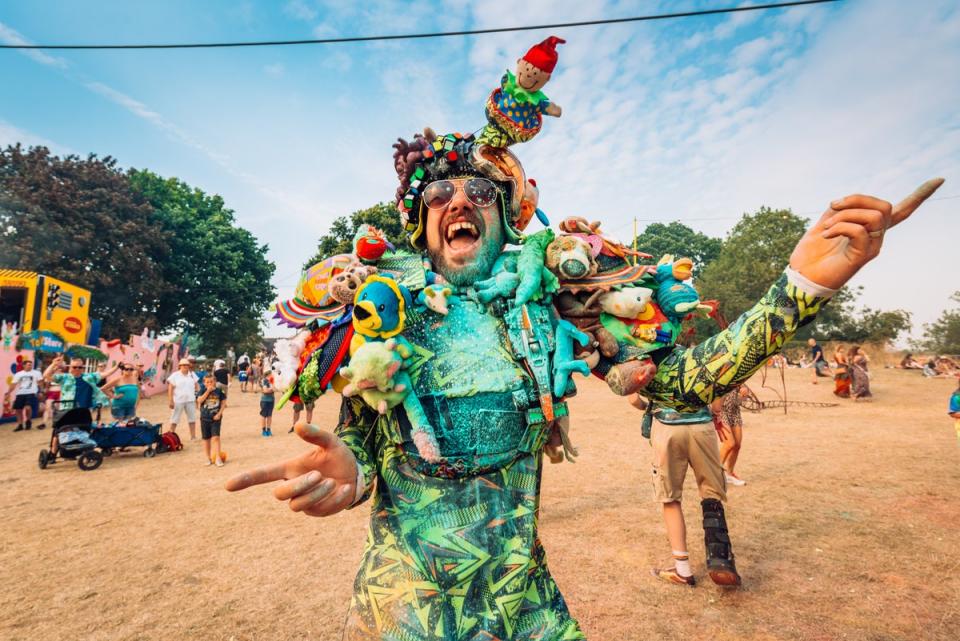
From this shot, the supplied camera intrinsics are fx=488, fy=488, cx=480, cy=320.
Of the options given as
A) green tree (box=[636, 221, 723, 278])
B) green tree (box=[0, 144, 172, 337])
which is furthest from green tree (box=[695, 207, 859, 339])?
green tree (box=[0, 144, 172, 337])

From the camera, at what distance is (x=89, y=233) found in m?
Result: 21.8

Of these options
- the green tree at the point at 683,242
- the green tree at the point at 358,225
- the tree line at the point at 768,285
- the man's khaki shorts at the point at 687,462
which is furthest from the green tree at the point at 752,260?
the man's khaki shorts at the point at 687,462

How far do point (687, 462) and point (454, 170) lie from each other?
3.68 m

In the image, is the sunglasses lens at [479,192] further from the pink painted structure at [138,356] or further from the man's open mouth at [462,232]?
the pink painted structure at [138,356]

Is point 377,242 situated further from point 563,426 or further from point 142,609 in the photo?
point 142,609

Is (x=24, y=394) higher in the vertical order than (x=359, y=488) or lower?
higher

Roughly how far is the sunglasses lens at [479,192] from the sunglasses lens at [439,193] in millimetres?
59

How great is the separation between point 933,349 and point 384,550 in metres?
45.2

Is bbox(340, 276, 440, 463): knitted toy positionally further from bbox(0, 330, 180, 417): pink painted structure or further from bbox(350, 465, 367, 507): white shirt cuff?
bbox(0, 330, 180, 417): pink painted structure

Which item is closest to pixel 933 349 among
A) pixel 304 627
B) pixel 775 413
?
pixel 775 413

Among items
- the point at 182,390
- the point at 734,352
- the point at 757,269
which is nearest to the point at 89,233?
the point at 182,390

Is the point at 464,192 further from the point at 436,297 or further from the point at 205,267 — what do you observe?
the point at 205,267

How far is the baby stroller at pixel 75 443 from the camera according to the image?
813 cm

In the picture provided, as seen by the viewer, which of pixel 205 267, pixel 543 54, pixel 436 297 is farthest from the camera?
pixel 205 267
